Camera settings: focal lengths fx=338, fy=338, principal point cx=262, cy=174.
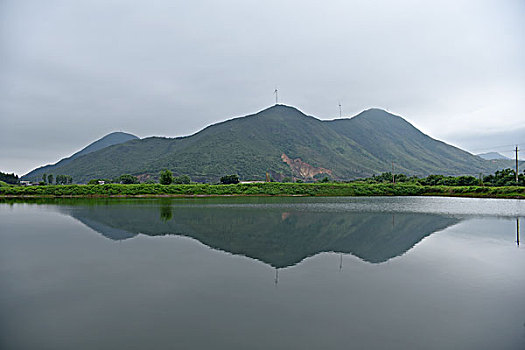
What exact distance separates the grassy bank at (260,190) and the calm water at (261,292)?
40.5 meters

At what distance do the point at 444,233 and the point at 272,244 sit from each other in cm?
964

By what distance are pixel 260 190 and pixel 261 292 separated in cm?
5314

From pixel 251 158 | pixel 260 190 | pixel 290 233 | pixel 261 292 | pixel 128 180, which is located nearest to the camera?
pixel 261 292

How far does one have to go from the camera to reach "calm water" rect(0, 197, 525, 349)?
600 centimetres

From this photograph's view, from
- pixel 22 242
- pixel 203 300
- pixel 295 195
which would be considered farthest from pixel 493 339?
pixel 295 195

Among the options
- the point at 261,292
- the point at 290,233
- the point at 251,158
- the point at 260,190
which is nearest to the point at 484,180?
the point at 260,190

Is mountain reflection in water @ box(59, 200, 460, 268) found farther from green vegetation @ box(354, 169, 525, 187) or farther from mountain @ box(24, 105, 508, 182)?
mountain @ box(24, 105, 508, 182)

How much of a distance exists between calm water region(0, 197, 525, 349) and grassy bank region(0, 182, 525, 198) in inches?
1596

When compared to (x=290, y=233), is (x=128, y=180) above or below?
above

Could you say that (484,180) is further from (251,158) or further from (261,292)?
(251,158)

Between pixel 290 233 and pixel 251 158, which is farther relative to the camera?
pixel 251 158

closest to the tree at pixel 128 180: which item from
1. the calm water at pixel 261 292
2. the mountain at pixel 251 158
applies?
the mountain at pixel 251 158

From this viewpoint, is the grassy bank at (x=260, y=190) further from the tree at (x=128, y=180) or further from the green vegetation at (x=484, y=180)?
the tree at (x=128, y=180)

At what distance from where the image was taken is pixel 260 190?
6144cm
